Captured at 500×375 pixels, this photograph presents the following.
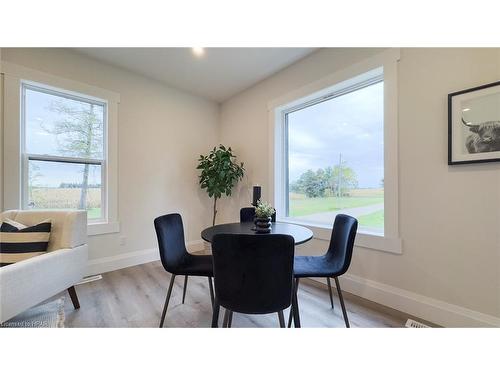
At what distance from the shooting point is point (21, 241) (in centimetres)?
162

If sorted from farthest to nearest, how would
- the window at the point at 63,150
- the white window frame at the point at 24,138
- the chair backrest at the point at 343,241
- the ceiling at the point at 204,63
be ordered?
the ceiling at the point at 204,63
the window at the point at 63,150
the white window frame at the point at 24,138
the chair backrest at the point at 343,241

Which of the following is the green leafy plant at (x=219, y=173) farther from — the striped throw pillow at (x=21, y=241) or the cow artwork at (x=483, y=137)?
the cow artwork at (x=483, y=137)

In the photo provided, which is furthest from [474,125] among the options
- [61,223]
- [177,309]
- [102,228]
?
[102,228]

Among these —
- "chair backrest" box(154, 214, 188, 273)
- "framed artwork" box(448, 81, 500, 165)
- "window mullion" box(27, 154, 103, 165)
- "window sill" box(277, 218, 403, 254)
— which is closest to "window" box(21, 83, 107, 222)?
"window mullion" box(27, 154, 103, 165)

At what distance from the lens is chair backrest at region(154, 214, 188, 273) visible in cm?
159

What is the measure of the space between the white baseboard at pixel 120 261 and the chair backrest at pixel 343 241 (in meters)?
2.60

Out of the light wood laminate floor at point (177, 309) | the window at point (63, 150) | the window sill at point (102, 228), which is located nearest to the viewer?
the light wood laminate floor at point (177, 309)

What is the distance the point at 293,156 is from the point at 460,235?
192cm

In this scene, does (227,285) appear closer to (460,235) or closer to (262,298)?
(262,298)

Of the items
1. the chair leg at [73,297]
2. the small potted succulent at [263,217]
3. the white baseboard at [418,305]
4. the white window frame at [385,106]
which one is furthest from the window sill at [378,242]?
the chair leg at [73,297]

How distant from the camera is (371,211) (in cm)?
218

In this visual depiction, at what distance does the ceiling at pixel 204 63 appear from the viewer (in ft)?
8.10
